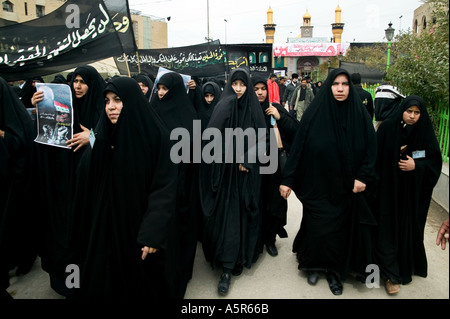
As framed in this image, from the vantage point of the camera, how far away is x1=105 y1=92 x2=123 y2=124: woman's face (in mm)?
2104

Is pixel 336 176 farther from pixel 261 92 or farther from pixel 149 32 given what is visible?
pixel 149 32

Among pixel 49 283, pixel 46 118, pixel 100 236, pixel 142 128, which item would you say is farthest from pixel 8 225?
pixel 142 128

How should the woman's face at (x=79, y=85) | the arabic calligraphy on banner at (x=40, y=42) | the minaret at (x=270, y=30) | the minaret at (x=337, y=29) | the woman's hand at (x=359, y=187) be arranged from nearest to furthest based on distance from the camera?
the woman's hand at (x=359, y=187)
the woman's face at (x=79, y=85)
the arabic calligraphy on banner at (x=40, y=42)
the minaret at (x=337, y=29)
the minaret at (x=270, y=30)

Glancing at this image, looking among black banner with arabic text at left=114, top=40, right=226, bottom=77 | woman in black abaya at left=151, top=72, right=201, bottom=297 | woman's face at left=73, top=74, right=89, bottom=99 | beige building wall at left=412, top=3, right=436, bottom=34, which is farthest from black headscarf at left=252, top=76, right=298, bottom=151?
black banner with arabic text at left=114, top=40, right=226, bottom=77

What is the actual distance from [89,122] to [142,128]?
94cm

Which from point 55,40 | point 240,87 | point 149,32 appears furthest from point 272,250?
point 149,32

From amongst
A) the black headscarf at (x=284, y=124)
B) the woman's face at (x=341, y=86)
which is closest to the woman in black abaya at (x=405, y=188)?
the woman's face at (x=341, y=86)

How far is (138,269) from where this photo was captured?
2.16 meters

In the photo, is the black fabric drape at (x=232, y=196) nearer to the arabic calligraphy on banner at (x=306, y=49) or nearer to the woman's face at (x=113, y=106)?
the woman's face at (x=113, y=106)

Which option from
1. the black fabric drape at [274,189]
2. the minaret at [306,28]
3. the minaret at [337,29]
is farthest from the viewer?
the minaret at [306,28]

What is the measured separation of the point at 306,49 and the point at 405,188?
48246 mm

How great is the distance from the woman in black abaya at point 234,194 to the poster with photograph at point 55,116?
3.65 feet

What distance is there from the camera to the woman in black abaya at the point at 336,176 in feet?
8.75

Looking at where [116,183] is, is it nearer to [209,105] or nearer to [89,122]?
[89,122]
